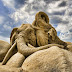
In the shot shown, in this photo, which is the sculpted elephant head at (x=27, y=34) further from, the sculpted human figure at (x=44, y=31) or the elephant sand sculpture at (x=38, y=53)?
the sculpted human figure at (x=44, y=31)

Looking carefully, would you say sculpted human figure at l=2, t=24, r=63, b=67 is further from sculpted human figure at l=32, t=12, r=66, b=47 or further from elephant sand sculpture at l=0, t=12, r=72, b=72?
sculpted human figure at l=32, t=12, r=66, b=47

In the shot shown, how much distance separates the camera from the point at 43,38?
189 inches

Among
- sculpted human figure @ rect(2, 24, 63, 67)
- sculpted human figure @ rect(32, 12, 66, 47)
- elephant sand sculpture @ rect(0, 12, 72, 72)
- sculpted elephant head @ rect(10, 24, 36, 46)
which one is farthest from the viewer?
sculpted human figure @ rect(32, 12, 66, 47)

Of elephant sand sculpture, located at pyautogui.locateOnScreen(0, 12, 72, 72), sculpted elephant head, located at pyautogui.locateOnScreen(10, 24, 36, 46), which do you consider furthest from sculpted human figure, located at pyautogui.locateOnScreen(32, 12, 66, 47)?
sculpted elephant head, located at pyautogui.locateOnScreen(10, 24, 36, 46)

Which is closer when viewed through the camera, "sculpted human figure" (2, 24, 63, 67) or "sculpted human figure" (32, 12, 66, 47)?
"sculpted human figure" (2, 24, 63, 67)

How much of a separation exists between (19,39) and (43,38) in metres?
1.16

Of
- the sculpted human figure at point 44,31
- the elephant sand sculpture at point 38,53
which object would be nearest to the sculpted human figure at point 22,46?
the elephant sand sculpture at point 38,53

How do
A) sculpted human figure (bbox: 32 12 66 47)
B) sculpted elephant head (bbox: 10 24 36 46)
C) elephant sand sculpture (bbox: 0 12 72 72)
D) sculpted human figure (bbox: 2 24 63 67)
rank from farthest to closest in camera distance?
sculpted human figure (bbox: 32 12 66 47) → sculpted elephant head (bbox: 10 24 36 46) → sculpted human figure (bbox: 2 24 63 67) → elephant sand sculpture (bbox: 0 12 72 72)

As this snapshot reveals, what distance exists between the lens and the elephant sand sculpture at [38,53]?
8.65 ft

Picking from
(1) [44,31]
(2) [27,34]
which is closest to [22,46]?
(2) [27,34]

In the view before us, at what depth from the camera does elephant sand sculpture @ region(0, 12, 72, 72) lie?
2.64 m

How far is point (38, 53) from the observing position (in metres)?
3.11

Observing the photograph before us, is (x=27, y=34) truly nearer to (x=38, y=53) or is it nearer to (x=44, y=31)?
(x=44, y=31)

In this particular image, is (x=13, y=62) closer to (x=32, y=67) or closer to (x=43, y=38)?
(x=32, y=67)
